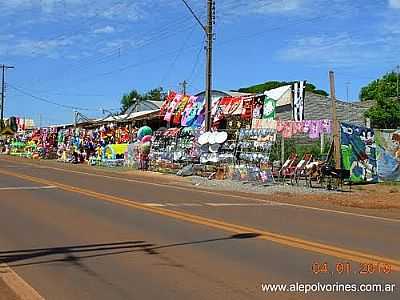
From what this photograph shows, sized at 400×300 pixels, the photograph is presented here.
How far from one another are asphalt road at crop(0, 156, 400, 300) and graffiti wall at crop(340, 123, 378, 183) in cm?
899

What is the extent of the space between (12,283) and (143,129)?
33.4 meters

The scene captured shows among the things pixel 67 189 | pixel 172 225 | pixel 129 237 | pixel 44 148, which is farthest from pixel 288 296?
pixel 44 148

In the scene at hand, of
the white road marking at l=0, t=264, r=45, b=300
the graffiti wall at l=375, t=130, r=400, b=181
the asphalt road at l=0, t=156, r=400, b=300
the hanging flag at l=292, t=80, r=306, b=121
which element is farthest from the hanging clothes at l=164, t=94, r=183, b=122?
the white road marking at l=0, t=264, r=45, b=300

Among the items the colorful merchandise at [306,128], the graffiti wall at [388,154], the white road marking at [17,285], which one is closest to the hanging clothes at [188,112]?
the colorful merchandise at [306,128]

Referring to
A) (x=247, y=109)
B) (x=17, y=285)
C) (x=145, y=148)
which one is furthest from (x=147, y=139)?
(x=17, y=285)

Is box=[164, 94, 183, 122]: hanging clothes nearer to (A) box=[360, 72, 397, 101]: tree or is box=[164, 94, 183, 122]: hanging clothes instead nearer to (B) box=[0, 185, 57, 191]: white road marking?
(B) box=[0, 185, 57, 191]: white road marking

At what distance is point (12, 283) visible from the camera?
7.17 metres

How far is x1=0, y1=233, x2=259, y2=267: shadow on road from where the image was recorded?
27.9 ft

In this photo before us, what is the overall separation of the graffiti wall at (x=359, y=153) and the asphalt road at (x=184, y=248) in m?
8.99

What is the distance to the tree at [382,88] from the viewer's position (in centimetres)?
6252

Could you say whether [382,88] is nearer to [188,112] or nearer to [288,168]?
[188,112]

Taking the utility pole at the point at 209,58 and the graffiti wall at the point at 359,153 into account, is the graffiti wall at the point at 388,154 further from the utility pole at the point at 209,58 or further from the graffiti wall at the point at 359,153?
the utility pole at the point at 209,58

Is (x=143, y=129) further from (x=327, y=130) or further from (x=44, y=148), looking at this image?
(x=44, y=148)

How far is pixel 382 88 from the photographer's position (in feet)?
210
